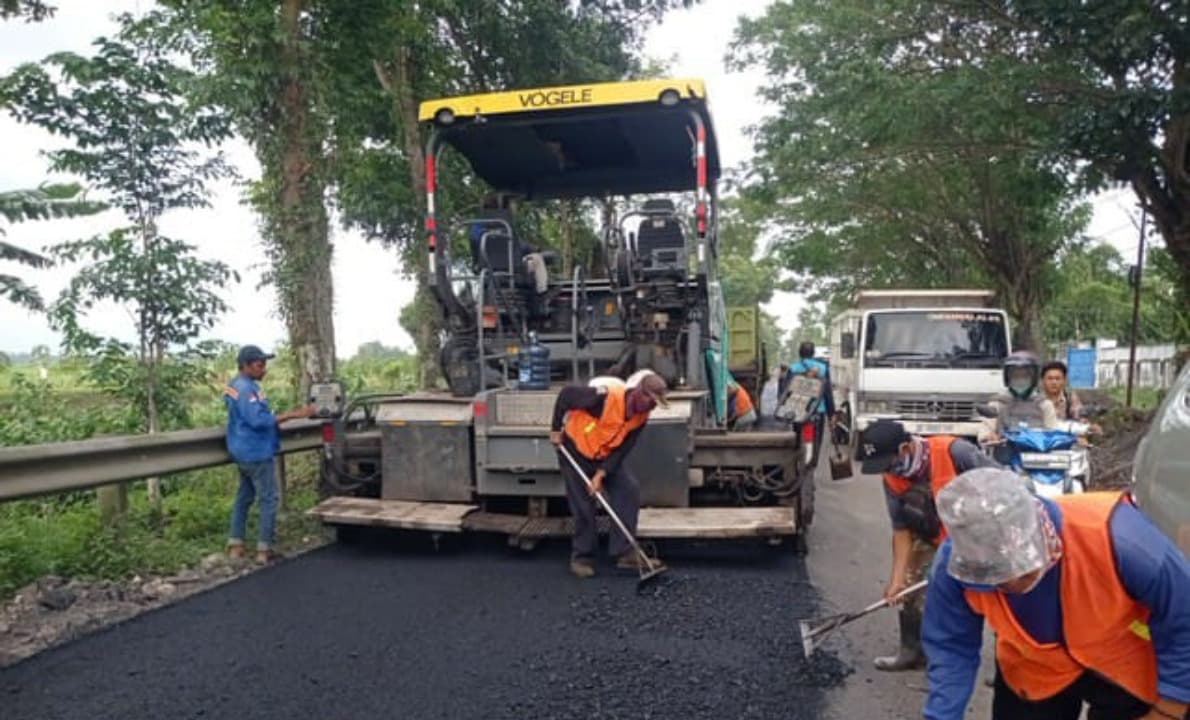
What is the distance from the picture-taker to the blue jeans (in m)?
Result: 5.96

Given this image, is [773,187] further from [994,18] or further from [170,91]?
[170,91]

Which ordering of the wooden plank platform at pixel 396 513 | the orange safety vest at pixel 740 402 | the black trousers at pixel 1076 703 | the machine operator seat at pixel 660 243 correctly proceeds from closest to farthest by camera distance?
the black trousers at pixel 1076 703 → the wooden plank platform at pixel 396 513 → the machine operator seat at pixel 660 243 → the orange safety vest at pixel 740 402

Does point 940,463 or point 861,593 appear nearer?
point 940,463

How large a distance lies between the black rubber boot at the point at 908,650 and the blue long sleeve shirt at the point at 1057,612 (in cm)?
184

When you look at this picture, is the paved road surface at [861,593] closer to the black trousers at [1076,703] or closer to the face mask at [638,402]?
the black trousers at [1076,703]

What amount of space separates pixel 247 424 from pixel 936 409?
7950mm

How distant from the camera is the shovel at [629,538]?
210 inches

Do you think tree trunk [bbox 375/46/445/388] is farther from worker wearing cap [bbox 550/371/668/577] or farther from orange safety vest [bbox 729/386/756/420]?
worker wearing cap [bbox 550/371/668/577]

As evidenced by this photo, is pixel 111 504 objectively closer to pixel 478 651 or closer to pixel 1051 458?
pixel 478 651

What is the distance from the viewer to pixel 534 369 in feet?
21.8

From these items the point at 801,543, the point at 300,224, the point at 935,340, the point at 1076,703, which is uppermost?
the point at 300,224

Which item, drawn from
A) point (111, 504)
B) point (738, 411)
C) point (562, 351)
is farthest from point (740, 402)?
point (111, 504)

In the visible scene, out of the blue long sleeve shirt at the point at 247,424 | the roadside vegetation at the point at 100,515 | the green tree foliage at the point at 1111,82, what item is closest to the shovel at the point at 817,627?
the blue long sleeve shirt at the point at 247,424

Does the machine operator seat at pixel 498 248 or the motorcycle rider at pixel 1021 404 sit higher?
the machine operator seat at pixel 498 248
